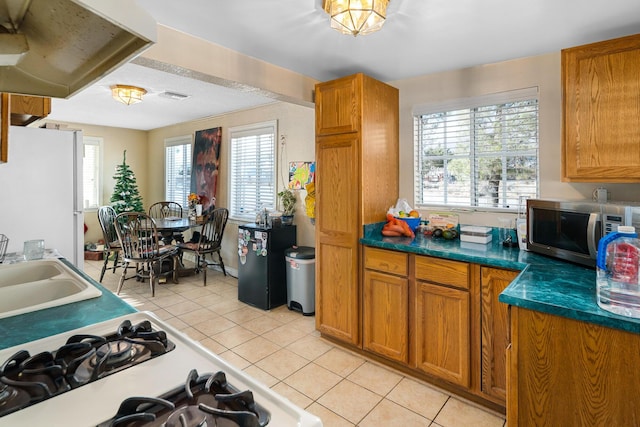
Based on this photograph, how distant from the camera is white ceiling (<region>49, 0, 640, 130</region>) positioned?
1.92 metres

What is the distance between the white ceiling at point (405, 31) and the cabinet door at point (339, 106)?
16 cm

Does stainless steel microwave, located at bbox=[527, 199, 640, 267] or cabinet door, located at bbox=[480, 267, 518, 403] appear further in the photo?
cabinet door, located at bbox=[480, 267, 518, 403]

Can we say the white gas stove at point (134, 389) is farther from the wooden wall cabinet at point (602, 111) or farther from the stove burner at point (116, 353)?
the wooden wall cabinet at point (602, 111)

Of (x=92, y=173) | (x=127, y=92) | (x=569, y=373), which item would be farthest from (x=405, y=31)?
(x=92, y=173)

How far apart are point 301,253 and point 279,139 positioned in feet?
5.34

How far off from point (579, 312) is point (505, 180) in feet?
5.32

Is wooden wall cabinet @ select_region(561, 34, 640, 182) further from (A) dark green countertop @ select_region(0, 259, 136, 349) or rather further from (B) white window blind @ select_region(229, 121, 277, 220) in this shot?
(B) white window blind @ select_region(229, 121, 277, 220)

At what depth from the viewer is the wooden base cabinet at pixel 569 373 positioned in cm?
126

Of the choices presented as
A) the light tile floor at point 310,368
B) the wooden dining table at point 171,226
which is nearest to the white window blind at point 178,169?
the wooden dining table at point 171,226

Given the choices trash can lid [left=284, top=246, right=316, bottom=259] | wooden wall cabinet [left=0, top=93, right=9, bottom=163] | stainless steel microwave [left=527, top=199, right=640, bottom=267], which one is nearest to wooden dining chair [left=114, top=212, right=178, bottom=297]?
trash can lid [left=284, top=246, right=316, bottom=259]

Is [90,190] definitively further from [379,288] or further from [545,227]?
[545,227]

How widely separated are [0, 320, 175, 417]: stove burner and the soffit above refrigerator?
75cm

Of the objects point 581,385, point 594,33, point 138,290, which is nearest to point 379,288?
point 581,385

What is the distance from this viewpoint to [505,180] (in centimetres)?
272
